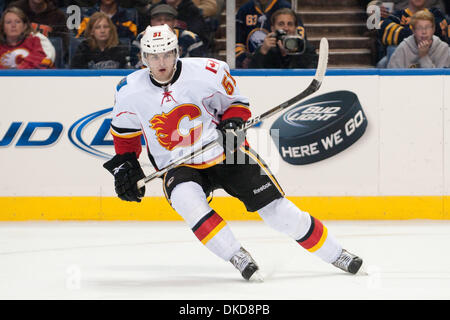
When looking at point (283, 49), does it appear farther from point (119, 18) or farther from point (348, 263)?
point (348, 263)

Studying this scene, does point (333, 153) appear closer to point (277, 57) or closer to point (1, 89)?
point (277, 57)

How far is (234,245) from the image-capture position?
3504mm

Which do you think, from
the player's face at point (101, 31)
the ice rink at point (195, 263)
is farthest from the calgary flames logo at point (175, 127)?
the player's face at point (101, 31)

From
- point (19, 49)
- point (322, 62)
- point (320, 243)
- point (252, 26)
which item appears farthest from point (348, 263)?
point (19, 49)

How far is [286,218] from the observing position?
139 inches

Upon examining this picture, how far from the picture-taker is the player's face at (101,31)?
531 cm

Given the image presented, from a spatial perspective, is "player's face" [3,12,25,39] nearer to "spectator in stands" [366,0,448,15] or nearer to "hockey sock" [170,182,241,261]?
"spectator in stands" [366,0,448,15]

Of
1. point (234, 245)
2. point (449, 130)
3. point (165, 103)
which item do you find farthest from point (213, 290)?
point (449, 130)

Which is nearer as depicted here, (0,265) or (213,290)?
(213,290)

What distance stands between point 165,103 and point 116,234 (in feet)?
5.21

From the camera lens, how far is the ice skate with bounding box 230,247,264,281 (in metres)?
3.47

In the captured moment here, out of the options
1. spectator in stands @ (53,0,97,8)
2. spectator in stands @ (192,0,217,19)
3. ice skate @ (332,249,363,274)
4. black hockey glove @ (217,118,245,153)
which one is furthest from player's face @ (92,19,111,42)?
ice skate @ (332,249,363,274)

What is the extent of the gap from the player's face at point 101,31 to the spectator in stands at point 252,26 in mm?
821

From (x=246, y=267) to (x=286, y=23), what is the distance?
2289mm
